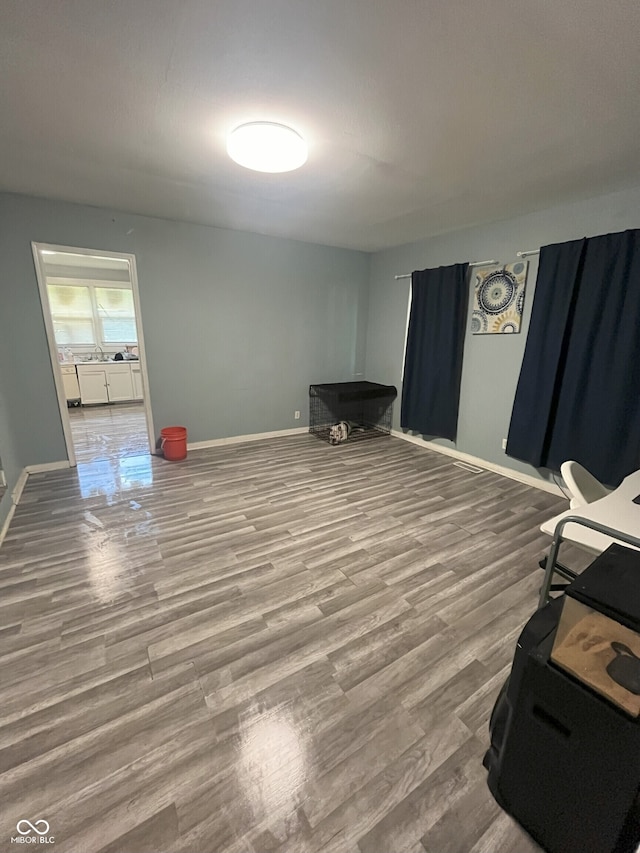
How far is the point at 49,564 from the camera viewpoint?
7.33ft

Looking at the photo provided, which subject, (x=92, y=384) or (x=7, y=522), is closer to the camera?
(x=7, y=522)

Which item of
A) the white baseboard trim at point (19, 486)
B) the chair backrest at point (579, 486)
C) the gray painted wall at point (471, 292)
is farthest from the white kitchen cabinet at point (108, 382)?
the chair backrest at point (579, 486)

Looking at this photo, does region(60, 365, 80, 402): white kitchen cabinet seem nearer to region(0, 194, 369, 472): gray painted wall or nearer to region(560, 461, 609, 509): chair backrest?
region(0, 194, 369, 472): gray painted wall

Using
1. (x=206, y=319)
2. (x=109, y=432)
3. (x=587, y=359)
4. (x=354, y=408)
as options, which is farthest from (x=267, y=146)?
(x=109, y=432)

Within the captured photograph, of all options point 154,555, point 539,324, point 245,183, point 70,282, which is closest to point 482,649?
point 154,555

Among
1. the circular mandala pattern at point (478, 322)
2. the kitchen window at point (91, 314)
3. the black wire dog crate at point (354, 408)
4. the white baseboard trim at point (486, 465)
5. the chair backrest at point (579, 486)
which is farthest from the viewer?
the kitchen window at point (91, 314)

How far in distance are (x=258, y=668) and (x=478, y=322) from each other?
12.3ft

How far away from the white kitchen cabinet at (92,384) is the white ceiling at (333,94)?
3.96m

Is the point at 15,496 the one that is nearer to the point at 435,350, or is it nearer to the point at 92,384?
the point at 92,384

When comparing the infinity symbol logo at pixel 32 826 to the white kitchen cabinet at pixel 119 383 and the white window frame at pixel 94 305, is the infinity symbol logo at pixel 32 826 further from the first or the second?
the white window frame at pixel 94 305

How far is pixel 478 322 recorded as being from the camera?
12.5ft

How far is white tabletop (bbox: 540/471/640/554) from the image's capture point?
54.7 inches

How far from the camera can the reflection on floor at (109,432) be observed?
421 centimetres

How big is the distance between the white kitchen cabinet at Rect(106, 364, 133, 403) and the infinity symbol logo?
6553 mm
